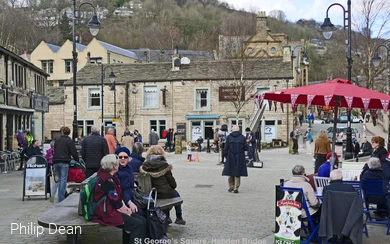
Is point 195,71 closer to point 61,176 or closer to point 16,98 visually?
point 16,98

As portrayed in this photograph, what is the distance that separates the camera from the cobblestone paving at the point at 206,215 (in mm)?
8047

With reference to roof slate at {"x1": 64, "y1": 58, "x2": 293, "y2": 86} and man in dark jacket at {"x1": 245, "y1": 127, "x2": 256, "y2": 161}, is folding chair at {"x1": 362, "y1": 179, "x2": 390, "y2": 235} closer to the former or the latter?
man in dark jacket at {"x1": 245, "y1": 127, "x2": 256, "y2": 161}

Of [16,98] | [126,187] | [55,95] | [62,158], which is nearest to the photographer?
[126,187]

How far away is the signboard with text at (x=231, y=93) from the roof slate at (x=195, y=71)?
119 cm

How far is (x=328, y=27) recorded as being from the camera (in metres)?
17.5

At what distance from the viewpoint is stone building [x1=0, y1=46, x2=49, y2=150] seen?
896 inches

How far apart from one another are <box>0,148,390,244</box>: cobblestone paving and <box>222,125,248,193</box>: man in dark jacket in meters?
0.36

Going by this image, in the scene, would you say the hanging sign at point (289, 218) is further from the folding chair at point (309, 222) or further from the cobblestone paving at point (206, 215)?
the cobblestone paving at point (206, 215)

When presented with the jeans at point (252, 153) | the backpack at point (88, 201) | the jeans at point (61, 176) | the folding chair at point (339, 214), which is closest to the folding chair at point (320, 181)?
the folding chair at point (339, 214)

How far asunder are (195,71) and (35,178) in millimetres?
28169

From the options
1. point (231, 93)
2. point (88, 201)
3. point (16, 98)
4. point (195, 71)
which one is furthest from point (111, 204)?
point (195, 71)

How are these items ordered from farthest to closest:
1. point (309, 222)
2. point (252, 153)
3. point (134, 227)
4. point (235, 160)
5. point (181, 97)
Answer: point (181, 97) < point (252, 153) < point (235, 160) < point (309, 222) < point (134, 227)

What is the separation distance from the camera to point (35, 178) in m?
12.2

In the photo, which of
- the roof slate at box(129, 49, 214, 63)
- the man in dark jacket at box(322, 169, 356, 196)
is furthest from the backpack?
the roof slate at box(129, 49, 214, 63)
